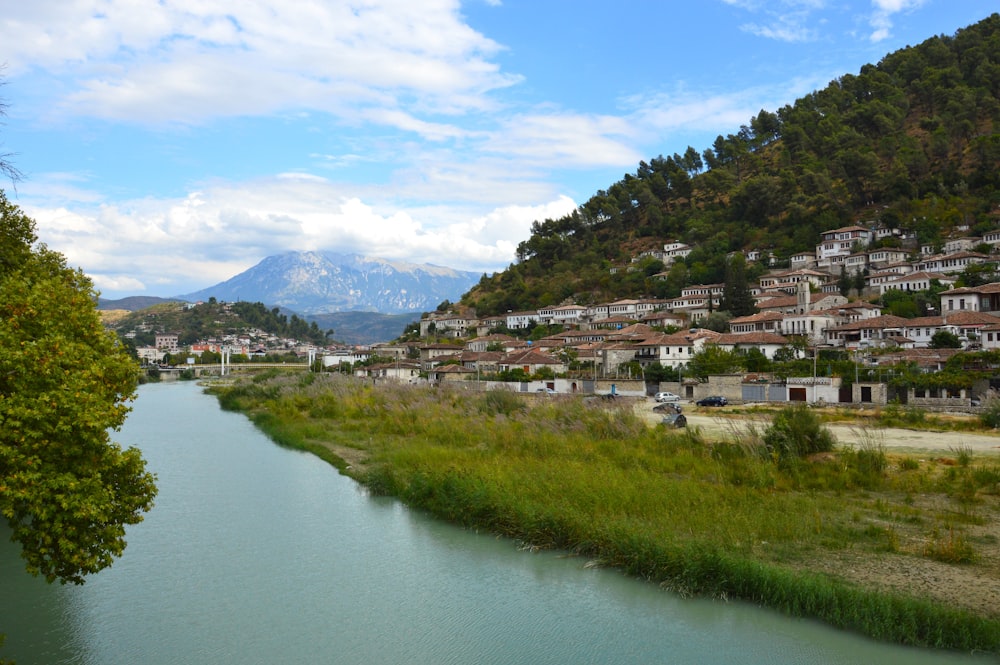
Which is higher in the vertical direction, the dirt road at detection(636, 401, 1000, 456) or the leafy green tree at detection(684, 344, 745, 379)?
the leafy green tree at detection(684, 344, 745, 379)

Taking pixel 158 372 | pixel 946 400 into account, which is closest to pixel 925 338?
pixel 946 400

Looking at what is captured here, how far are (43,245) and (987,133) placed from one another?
8597cm

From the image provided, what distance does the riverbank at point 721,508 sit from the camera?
9266mm

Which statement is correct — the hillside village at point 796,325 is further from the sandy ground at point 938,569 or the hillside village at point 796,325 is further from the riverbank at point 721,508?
the sandy ground at point 938,569

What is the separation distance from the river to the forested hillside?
58057mm

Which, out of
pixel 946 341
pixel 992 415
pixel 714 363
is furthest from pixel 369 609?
pixel 946 341

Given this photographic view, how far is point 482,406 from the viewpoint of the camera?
1073 inches

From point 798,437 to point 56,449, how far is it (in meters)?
14.8

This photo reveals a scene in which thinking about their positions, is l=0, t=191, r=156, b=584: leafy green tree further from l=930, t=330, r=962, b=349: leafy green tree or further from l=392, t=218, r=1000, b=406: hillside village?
l=930, t=330, r=962, b=349: leafy green tree

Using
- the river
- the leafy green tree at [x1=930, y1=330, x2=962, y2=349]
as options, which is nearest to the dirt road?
the river

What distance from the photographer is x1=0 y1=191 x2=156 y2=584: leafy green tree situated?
691 centimetres

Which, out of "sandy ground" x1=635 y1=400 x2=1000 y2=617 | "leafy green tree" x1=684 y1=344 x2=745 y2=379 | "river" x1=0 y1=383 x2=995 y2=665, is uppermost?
"leafy green tree" x1=684 y1=344 x2=745 y2=379

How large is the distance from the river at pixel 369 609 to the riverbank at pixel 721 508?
38cm

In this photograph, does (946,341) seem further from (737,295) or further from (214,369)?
(214,369)
